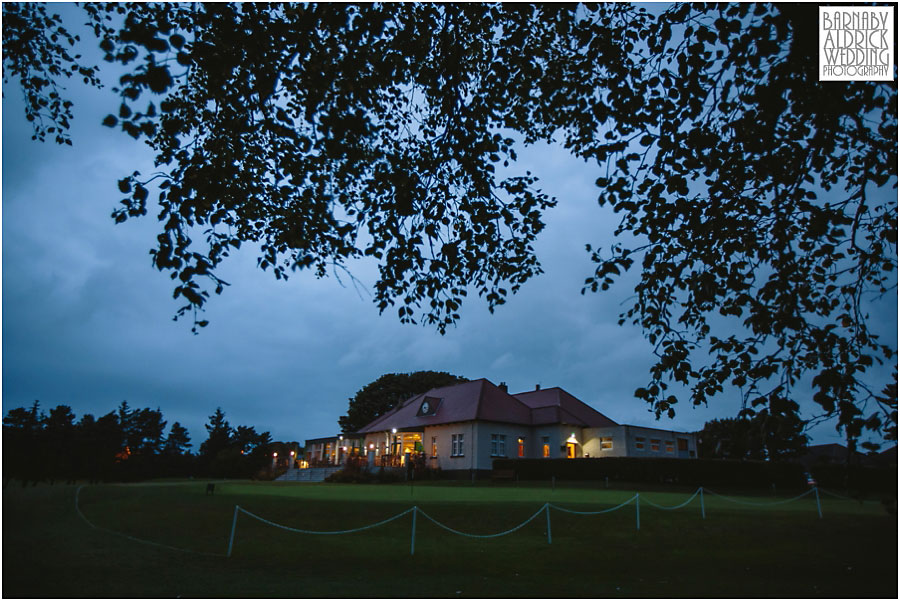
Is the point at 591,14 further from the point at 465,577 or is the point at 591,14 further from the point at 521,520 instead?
the point at 521,520

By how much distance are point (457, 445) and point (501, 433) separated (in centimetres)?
349

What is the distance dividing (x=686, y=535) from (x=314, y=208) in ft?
44.8

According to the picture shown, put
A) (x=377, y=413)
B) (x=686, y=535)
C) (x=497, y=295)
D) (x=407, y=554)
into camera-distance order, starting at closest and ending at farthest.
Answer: (x=497, y=295)
(x=407, y=554)
(x=686, y=535)
(x=377, y=413)

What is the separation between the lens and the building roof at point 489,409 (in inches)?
1464

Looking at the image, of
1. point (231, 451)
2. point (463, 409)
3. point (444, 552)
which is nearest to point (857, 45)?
point (444, 552)

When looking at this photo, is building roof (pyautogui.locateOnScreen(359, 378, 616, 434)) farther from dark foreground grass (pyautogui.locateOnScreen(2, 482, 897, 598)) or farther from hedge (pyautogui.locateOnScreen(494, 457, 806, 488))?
dark foreground grass (pyautogui.locateOnScreen(2, 482, 897, 598))

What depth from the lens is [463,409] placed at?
3772cm

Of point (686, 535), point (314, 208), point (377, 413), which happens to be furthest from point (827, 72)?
point (377, 413)

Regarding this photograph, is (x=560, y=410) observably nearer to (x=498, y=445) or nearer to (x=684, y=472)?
(x=498, y=445)

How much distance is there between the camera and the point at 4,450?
524 centimetres

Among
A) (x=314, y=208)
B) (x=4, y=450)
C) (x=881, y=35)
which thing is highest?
(x=881, y=35)

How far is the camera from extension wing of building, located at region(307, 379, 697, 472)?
35406mm

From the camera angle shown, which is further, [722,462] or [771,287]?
[722,462]

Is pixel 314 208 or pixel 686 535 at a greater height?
pixel 314 208
